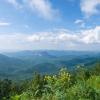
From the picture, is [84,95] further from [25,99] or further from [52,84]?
[25,99]

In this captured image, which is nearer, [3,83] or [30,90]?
[30,90]

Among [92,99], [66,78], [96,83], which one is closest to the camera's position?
[92,99]

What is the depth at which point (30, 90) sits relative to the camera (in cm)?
1065

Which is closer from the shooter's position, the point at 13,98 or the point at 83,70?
Result: the point at 13,98

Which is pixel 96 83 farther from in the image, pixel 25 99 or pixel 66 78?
pixel 25 99

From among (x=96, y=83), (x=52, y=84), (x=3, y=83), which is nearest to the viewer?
(x=52, y=84)

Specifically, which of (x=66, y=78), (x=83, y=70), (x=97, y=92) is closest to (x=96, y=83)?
(x=83, y=70)

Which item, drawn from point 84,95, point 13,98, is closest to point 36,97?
point 13,98

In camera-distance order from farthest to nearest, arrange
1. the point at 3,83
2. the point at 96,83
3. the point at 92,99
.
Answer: the point at 3,83 → the point at 96,83 → the point at 92,99

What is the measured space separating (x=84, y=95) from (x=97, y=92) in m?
0.58

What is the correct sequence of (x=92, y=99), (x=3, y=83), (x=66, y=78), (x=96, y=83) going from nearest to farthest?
(x=92, y=99) → (x=66, y=78) → (x=96, y=83) → (x=3, y=83)

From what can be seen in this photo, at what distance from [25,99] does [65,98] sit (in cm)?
173

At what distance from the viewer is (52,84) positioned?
31.4ft

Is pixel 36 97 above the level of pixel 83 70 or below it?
below
